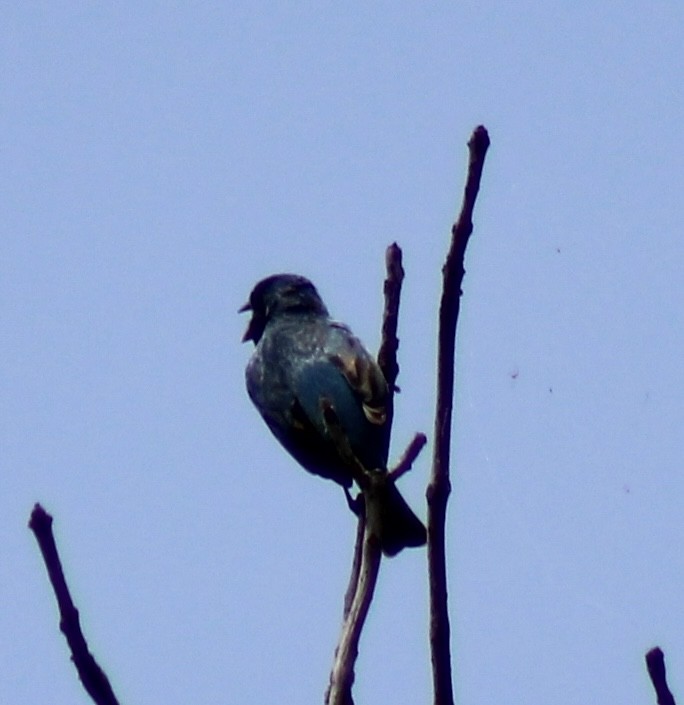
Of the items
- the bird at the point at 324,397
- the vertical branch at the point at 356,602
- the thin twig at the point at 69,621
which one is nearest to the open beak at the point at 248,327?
the bird at the point at 324,397

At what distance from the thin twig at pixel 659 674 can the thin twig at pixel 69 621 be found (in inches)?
30.6

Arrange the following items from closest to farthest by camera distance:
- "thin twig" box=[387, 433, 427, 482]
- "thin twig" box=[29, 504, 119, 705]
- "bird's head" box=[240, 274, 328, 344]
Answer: "thin twig" box=[29, 504, 119, 705] → "thin twig" box=[387, 433, 427, 482] → "bird's head" box=[240, 274, 328, 344]

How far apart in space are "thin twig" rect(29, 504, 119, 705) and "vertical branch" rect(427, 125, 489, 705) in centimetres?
63

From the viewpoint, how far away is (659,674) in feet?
7.21

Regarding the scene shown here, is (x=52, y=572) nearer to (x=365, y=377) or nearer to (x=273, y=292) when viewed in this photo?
(x=365, y=377)

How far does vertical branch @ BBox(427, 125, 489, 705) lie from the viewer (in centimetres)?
272

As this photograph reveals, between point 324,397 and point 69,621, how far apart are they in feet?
10.7

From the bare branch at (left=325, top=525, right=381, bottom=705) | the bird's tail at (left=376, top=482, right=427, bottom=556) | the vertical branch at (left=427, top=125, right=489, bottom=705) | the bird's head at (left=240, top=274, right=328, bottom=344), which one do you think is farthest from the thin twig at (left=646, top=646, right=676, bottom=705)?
the bird's head at (left=240, top=274, right=328, bottom=344)

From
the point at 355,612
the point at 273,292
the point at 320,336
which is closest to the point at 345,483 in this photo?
the point at 320,336

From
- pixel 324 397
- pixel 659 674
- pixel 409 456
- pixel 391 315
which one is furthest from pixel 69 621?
pixel 324 397

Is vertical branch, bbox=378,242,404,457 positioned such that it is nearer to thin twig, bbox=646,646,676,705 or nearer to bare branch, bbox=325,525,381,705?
bare branch, bbox=325,525,381,705

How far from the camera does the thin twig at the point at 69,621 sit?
2287 mm

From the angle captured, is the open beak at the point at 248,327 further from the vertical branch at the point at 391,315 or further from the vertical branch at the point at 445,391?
the vertical branch at the point at 445,391

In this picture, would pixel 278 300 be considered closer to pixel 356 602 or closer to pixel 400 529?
pixel 400 529
